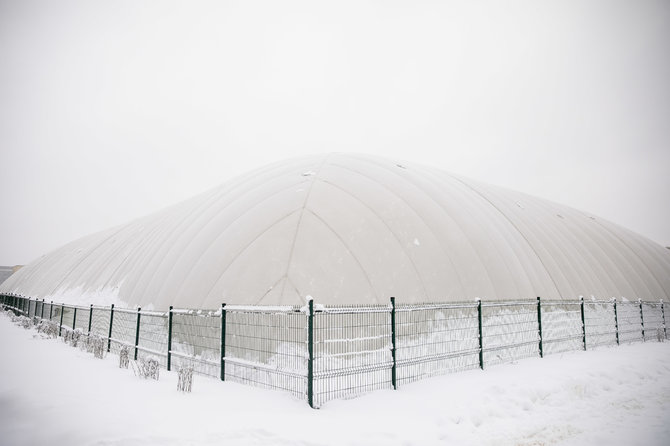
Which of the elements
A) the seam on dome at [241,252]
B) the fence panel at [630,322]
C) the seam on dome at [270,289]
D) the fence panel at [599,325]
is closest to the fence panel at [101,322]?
the seam on dome at [241,252]

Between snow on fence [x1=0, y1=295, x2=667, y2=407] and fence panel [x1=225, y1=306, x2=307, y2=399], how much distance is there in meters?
0.03

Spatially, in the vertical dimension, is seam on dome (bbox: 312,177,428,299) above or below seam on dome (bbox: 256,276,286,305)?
above

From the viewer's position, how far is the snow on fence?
8695mm

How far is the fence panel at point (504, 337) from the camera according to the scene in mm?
12336

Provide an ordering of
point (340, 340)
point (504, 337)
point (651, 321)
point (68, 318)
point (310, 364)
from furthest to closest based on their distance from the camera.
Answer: point (68, 318) → point (651, 321) → point (504, 337) → point (340, 340) → point (310, 364)

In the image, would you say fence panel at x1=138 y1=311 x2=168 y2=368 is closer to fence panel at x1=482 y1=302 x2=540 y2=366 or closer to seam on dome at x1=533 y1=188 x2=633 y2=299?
fence panel at x1=482 y1=302 x2=540 y2=366

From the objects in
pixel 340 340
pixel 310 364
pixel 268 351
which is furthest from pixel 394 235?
pixel 310 364

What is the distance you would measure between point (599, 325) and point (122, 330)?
18988 mm

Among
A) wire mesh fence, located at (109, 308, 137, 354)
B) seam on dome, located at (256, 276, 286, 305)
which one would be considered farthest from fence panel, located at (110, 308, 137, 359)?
seam on dome, located at (256, 276, 286, 305)

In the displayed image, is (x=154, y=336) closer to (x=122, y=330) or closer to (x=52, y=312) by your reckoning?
(x=122, y=330)

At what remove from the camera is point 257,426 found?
6.40 m

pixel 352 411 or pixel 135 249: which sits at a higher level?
pixel 135 249

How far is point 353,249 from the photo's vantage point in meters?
14.5

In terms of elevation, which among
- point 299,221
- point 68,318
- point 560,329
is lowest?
point 68,318
